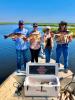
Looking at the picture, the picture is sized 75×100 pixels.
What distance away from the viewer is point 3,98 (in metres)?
9.80

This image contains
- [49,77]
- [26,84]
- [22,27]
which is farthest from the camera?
[22,27]

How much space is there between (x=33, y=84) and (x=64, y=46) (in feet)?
9.32

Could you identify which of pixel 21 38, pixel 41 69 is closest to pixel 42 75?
pixel 41 69

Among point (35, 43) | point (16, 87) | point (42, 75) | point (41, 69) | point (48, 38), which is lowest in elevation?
point (16, 87)

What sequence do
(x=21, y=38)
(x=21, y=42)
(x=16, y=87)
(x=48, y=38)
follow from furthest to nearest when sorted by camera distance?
1. (x=48, y=38)
2. (x=21, y=42)
3. (x=21, y=38)
4. (x=16, y=87)

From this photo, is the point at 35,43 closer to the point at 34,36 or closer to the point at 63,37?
the point at 34,36

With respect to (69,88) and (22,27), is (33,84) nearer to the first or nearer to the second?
(69,88)

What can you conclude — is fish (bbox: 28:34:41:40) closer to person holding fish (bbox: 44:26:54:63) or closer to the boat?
person holding fish (bbox: 44:26:54:63)

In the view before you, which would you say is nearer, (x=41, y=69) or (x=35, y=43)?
(x=41, y=69)

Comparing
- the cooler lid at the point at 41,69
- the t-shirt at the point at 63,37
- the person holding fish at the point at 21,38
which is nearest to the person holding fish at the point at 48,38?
the t-shirt at the point at 63,37

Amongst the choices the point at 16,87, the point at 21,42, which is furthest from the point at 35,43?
the point at 16,87

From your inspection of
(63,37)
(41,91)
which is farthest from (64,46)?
(41,91)

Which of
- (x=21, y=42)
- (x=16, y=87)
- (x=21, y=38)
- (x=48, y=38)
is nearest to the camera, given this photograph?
(x=16, y=87)

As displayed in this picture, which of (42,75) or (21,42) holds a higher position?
(21,42)
